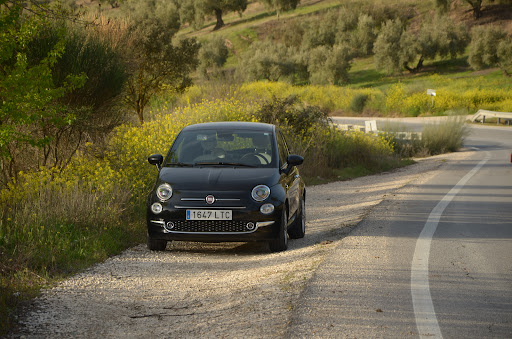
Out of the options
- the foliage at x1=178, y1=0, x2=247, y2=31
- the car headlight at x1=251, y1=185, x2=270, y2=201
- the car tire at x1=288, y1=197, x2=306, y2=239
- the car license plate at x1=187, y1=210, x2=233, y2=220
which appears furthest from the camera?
the foliage at x1=178, y1=0, x2=247, y2=31

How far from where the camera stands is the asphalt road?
18.0ft

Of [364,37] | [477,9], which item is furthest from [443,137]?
[477,9]

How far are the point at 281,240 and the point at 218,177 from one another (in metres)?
1.12

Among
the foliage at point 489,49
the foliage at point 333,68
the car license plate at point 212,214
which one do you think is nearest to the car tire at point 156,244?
the car license plate at point 212,214

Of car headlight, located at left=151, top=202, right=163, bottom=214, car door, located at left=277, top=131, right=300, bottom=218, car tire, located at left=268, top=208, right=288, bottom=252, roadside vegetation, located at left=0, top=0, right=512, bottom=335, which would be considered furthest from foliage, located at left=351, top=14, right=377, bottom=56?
car headlight, located at left=151, top=202, right=163, bottom=214

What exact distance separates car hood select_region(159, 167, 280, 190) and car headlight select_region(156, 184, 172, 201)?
2.8 inches

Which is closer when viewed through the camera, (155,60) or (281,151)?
(281,151)

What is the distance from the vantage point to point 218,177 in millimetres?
8758

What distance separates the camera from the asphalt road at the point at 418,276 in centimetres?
550

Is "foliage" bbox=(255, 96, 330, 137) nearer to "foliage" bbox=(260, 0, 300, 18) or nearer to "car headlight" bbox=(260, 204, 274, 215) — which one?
"car headlight" bbox=(260, 204, 274, 215)

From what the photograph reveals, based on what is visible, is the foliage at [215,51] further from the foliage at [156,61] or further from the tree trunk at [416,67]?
the foliage at [156,61]

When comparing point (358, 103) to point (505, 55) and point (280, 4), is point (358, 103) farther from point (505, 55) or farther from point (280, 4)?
point (280, 4)

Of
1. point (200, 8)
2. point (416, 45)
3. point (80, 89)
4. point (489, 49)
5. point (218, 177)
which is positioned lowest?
point (218, 177)

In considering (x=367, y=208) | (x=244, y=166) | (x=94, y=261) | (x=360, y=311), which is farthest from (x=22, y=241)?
(x=367, y=208)
